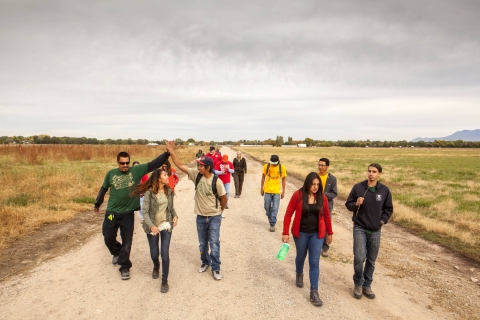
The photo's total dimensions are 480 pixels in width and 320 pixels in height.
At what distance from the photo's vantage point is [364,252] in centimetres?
431

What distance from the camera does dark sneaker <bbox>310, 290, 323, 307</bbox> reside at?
3984 millimetres

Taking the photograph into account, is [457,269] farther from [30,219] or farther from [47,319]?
[30,219]

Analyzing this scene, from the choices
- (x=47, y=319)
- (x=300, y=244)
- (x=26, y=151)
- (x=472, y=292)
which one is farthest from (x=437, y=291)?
A: (x=26, y=151)

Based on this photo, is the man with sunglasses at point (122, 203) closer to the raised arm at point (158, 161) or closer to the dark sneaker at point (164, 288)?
the raised arm at point (158, 161)

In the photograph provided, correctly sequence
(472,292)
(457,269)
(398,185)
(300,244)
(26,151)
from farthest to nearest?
1. (26,151)
2. (398,185)
3. (457,269)
4. (472,292)
5. (300,244)

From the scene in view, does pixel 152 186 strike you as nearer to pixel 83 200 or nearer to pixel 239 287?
pixel 239 287

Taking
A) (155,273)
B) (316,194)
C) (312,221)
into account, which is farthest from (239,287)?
(316,194)

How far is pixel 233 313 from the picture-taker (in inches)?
147

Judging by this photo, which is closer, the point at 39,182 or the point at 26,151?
the point at 39,182

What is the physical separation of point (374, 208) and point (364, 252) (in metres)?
0.73

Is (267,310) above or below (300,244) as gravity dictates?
below

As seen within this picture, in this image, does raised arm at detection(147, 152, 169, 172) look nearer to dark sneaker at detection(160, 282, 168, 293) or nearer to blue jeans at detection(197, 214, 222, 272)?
blue jeans at detection(197, 214, 222, 272)

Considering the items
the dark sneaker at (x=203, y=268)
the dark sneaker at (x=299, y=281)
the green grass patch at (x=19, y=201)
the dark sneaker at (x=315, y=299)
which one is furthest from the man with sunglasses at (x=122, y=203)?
the green grass patch at (x=19, y=201)

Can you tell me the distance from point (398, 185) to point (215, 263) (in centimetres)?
1667
